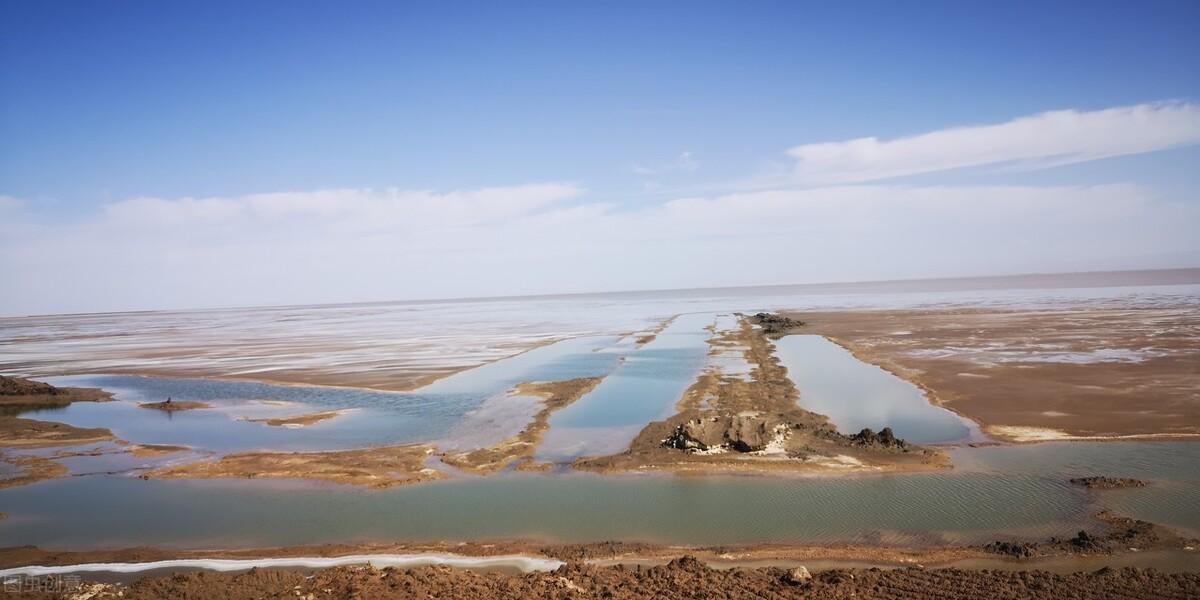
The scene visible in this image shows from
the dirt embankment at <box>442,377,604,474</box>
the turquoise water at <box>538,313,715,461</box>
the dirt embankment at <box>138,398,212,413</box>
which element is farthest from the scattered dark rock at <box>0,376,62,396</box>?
the turquoise water at <box>538,313,715,461</box>

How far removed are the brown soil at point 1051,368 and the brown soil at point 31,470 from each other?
3094 cm

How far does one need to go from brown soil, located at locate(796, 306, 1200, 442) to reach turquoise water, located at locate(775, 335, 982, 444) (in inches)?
38.7

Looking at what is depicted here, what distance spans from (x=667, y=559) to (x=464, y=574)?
3.89 meters

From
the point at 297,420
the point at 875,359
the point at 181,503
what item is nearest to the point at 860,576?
the point at 181,503

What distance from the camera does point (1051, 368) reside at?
3161cm

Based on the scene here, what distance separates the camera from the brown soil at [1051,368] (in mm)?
21562

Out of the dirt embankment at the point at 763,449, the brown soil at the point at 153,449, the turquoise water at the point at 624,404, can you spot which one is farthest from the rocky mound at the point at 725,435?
the brown soil at the point at 153,449

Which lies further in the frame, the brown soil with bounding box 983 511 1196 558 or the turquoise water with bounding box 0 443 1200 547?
the turquoise water with bounding box 0 443 1200 547

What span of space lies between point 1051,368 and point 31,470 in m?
43.5

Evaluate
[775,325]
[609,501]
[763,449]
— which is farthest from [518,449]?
[775,325]

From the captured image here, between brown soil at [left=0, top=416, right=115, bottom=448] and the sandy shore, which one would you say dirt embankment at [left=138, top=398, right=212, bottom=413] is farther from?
the sandy shore

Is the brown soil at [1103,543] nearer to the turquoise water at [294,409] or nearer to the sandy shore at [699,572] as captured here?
the sandy shore at [699,572]

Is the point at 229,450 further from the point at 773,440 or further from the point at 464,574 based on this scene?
the point at 773,440

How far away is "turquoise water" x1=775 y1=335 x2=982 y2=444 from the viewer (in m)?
21.5
